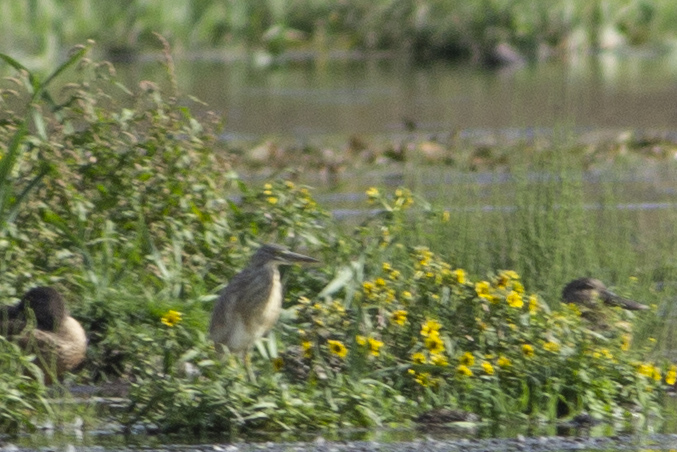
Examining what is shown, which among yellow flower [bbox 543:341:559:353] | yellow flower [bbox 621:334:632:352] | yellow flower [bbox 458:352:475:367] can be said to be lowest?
yellow flower [bbox 458:352:475:367]

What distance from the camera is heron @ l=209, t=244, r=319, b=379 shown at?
25.1 ft

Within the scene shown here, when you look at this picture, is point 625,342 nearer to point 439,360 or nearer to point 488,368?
point 488,368

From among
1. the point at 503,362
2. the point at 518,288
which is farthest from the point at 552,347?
the point at 518,288

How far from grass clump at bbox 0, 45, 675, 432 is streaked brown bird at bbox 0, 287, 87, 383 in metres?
0.24

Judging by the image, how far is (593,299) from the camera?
815 centimetres

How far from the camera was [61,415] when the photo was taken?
729 cm

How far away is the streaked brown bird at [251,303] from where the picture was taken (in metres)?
7.66

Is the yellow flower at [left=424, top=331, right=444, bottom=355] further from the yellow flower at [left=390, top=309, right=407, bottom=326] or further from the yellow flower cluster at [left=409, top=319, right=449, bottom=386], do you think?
the yellow flower at [left=390, top=309, right=407, bottom=326]

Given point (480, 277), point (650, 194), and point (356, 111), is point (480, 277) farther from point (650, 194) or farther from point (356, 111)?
point (356, 111)

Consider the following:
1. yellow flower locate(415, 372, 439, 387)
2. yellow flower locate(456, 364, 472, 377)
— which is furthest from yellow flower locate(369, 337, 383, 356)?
yellow flower locate(456, 364, 472, 377)

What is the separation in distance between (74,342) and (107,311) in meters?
0.53

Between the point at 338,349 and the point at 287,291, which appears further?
the point at 287,291

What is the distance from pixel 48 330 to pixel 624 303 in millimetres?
3111

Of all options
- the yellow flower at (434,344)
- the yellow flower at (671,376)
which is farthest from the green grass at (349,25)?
the yellow flower at (671,376)
